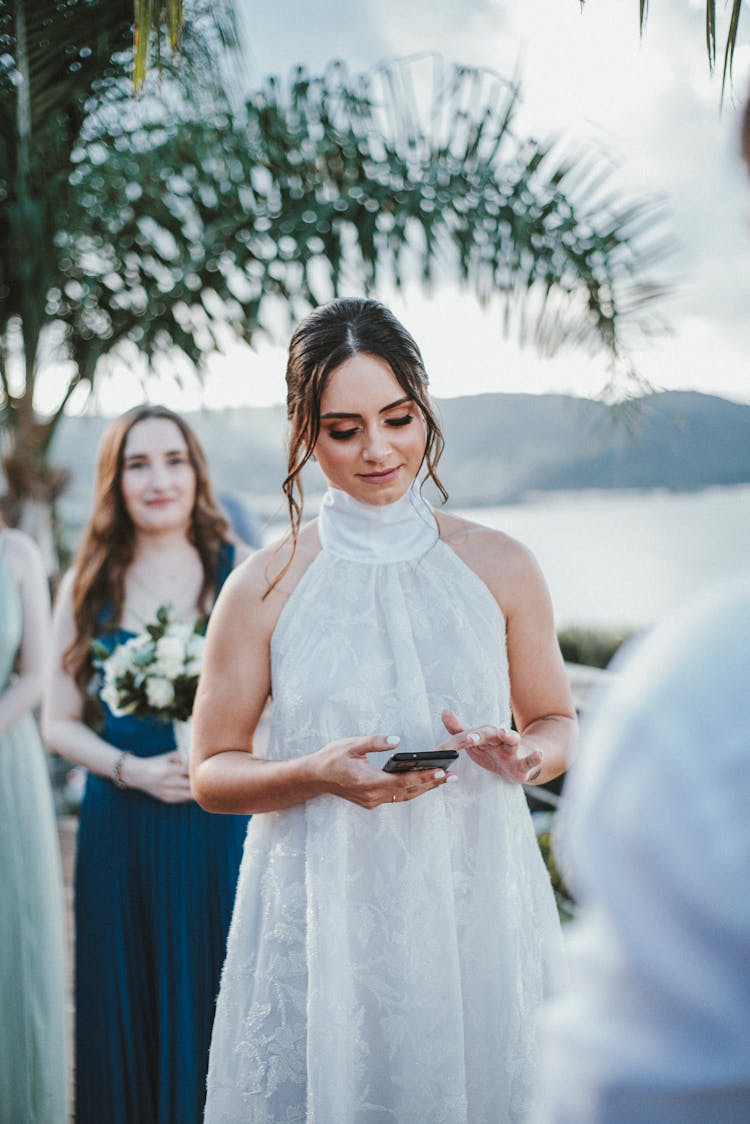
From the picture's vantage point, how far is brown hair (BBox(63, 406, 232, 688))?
3.24 meters

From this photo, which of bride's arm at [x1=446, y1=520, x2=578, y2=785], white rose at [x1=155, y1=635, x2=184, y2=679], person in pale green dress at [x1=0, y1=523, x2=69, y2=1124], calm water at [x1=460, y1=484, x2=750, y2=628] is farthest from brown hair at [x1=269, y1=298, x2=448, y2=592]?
person in pale green dress at [x1=0, y1=523, x2=69, y2=1124]

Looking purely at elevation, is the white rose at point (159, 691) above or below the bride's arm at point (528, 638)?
below

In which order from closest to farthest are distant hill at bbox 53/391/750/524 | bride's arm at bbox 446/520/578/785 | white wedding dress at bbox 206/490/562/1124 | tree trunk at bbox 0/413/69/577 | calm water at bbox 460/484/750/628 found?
white wedding dress at bbox 206/490/562/1124
bride's arm at bbox 446/520/578/785
calm water at bbox 460/484/750/628
distant hill at bbox 53/391/750/524
tree trunk at bbox 0/413/69/577

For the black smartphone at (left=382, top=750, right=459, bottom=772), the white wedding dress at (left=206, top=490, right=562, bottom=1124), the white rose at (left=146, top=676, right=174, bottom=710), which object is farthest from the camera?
the white rose at (left=146, top=676, right=174, bottom=710)

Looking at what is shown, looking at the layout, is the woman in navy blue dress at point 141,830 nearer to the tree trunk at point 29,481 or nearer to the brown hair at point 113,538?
the brown hair at point 113,538

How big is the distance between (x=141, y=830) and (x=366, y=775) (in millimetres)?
1614

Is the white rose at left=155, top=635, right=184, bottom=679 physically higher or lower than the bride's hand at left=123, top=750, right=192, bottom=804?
higher

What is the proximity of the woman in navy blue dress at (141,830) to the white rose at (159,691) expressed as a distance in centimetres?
21

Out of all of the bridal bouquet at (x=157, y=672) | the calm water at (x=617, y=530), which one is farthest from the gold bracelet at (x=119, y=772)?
the calm water at (x=617, y=530)

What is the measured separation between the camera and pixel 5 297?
544 cm

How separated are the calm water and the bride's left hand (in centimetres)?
A: 45

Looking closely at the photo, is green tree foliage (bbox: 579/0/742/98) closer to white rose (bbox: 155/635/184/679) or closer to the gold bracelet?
white rose (bbox: 155/635/184/679)

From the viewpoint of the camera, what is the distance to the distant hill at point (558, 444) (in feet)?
11.0

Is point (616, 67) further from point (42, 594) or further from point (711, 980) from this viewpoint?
point (711, 980)
